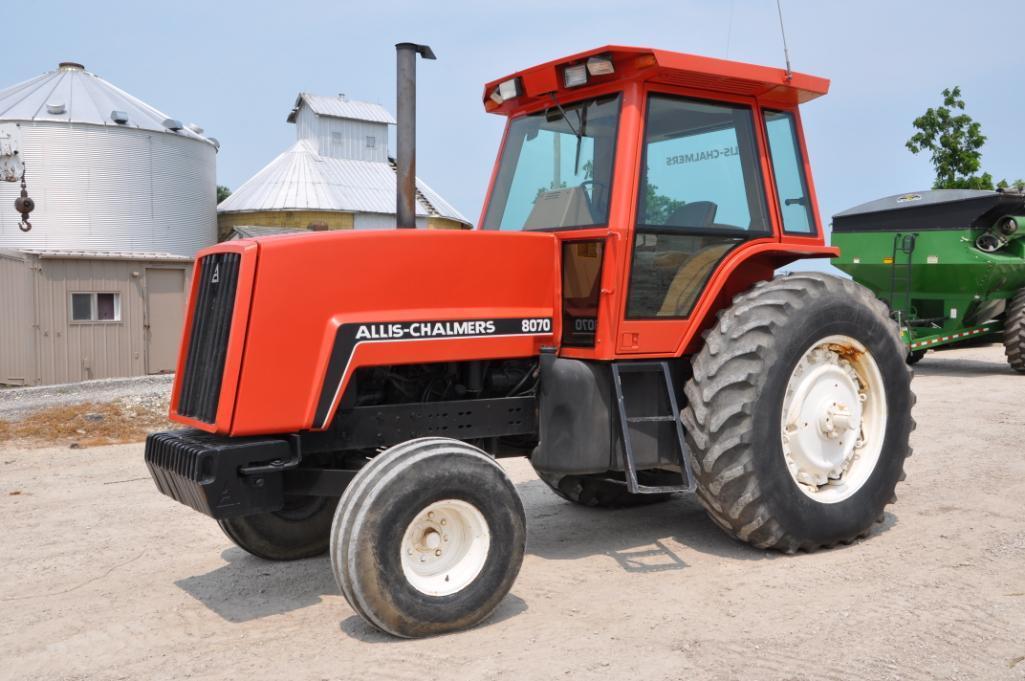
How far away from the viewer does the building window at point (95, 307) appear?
57.1ft

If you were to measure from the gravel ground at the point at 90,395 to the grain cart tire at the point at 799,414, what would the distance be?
9228mm

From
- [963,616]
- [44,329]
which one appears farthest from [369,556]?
[44,329]

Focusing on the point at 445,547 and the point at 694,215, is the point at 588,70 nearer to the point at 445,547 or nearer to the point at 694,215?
the point at 694,215

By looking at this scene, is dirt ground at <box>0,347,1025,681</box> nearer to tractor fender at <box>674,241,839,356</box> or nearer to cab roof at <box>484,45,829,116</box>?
tractor fender at <box>674,241,839,356</box>

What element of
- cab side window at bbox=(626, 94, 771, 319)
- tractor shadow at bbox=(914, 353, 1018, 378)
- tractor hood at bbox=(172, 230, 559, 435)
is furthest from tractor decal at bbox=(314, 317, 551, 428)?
tractor shadow at bbox=(914, 353, 1018, 378)

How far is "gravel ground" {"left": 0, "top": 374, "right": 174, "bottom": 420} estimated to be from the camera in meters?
12.7

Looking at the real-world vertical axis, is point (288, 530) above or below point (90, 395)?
above

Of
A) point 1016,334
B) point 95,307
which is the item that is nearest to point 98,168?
point 95,307

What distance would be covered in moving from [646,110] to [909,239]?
11.0 meters

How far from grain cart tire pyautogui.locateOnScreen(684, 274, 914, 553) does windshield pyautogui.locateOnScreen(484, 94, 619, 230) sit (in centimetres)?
100

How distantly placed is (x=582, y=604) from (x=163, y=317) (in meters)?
15.7

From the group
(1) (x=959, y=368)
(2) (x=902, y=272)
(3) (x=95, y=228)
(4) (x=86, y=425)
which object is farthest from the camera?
(3) (x=95, y=228)

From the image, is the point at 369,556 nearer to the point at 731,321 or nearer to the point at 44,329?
the point at 731,321

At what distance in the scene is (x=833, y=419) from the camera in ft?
17.9
